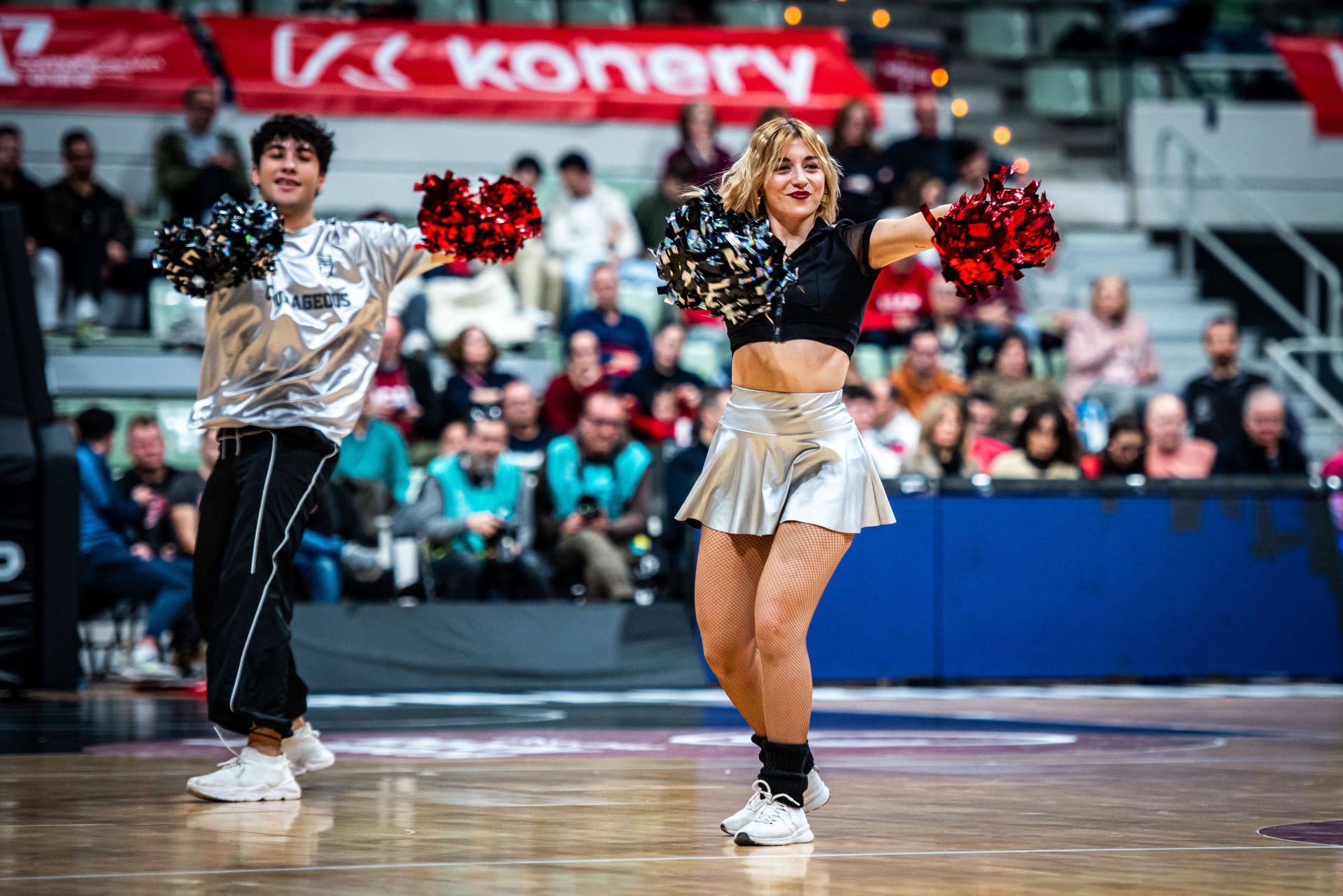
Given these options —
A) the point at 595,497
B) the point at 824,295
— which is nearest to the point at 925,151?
the point at 595,497

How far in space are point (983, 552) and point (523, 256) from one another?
15.5 ft

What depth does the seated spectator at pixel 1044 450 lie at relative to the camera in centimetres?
1130

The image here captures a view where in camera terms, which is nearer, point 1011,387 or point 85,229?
point 1011,387

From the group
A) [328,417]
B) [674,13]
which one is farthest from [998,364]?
[328,417]

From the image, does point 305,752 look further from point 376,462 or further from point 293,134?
point 376,462

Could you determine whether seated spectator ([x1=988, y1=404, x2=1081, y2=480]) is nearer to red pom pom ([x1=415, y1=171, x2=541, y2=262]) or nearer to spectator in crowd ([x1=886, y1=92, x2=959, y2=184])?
spectator in crowd ([x1=886, y1=92, x2=959, y2=184])

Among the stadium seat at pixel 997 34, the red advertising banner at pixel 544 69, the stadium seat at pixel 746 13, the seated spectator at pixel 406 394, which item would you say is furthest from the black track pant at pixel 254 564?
the stadium seat at pixel 997 34

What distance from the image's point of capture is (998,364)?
1269 cm

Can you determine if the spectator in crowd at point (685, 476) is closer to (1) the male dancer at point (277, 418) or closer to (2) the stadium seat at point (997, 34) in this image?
(1) the male dancer at point (277, 418)

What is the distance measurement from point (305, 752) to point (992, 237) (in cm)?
298

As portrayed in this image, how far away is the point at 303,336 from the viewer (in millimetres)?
6016

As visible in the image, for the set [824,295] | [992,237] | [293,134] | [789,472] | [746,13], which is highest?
[746,13]

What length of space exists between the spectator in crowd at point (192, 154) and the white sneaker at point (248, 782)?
27.9 feet

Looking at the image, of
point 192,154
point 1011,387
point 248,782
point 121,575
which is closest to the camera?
point 248,782
